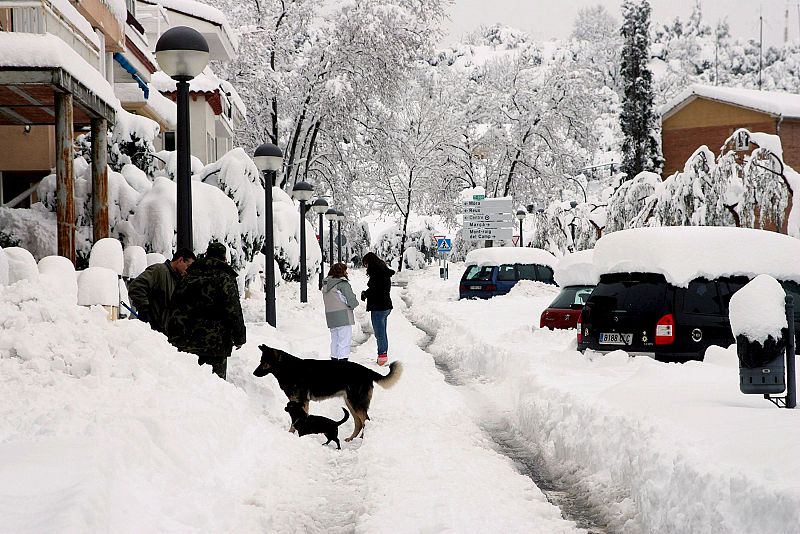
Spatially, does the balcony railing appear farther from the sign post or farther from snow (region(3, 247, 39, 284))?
the sign post

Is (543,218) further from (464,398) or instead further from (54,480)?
(54,480)

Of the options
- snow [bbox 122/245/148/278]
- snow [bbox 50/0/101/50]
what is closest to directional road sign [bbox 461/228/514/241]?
snow [bbox 50/0/101/50]

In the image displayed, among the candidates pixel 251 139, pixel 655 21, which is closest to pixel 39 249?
pixel 251 139

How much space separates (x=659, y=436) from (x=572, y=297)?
10706 millimetres

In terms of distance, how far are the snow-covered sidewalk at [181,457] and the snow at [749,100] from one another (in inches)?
1671

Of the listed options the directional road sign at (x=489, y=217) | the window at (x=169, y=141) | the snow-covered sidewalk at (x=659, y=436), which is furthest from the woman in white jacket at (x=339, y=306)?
the directional road sign at (x=489, y=217)

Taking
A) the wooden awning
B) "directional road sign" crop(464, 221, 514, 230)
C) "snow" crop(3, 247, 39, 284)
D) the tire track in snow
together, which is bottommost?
the tire track in snow

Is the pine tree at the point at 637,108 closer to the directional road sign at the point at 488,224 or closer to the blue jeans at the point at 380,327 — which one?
the directional road sign at the point at 488,224

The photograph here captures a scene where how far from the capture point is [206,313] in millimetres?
8906

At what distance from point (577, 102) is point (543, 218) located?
7951mm

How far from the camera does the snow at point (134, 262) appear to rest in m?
14.0

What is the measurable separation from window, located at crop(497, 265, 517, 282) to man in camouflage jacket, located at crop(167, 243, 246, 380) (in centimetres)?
2207

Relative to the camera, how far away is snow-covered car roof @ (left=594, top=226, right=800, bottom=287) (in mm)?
10477

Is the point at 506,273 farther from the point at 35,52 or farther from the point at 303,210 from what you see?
the point at 35,52
